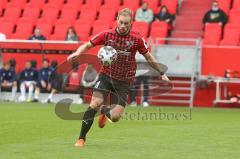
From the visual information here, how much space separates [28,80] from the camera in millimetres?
24422

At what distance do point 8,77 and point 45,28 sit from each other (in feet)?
9.40

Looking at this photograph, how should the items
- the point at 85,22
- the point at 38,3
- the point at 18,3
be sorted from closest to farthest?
1. the point at 85,22
2. the point at 38,3
3. the point at 18,3

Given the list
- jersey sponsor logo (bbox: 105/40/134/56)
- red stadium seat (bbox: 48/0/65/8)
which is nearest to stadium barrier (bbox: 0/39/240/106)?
red stadium seat (bbox: 48/0/65/8)

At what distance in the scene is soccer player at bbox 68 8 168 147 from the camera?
10703mm

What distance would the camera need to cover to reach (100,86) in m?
11.1

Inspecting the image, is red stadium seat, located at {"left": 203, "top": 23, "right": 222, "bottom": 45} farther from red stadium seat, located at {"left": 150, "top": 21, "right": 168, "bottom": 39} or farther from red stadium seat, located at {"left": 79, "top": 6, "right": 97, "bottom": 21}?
red stadium seat, located at {"left": 79, "top": 6, "right": 97, "bottom": 21}

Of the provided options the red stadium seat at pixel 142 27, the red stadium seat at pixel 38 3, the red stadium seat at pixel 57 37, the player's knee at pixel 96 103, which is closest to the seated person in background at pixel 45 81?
the red stadium seat at pixel 57 37

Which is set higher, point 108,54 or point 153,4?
point 153,4

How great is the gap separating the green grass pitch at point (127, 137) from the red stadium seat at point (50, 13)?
29.4ft

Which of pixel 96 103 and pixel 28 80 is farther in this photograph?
pixel 28 80

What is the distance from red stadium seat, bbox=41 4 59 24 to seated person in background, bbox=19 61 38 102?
309cm

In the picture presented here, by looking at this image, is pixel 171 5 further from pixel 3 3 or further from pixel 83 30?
pixel 3 3

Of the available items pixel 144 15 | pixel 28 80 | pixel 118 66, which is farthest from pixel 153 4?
pixel 118 66

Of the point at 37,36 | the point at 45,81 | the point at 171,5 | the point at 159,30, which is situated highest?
the point at 171,5
